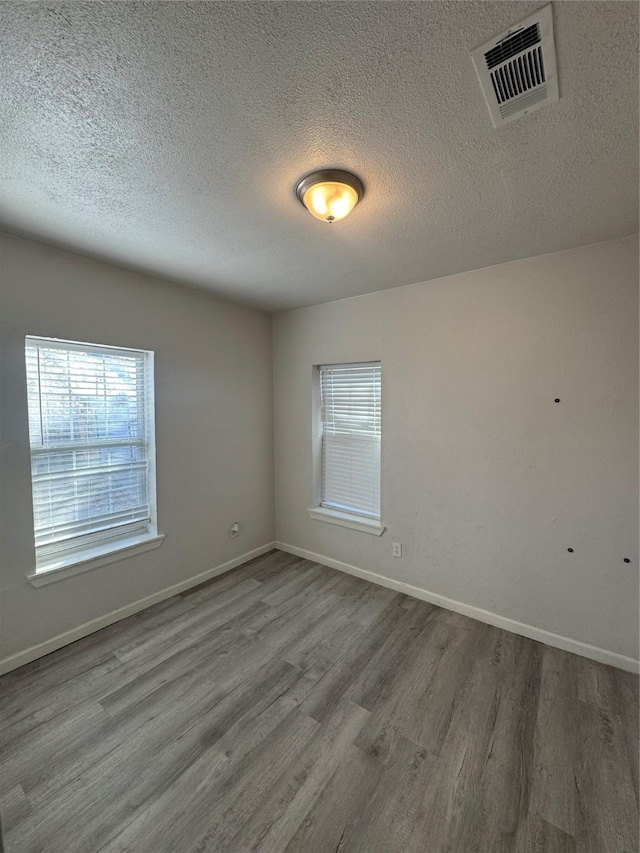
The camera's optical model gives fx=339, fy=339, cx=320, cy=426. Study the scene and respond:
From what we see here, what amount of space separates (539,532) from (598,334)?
1.29 metres

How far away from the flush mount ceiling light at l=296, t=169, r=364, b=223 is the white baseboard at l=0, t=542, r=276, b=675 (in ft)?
9.42

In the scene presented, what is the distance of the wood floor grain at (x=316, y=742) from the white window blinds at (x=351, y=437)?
1.11m

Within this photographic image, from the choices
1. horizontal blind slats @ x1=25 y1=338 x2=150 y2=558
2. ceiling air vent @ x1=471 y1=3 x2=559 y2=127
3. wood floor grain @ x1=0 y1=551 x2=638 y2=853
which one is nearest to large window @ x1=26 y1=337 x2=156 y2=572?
horizontal blind slats @ x1=25 y1=338 x2=150 y2=558

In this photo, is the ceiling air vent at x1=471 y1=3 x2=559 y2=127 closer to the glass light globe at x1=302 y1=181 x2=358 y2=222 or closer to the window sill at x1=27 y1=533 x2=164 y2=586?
the glass light globe at x1=302 y1=181 x2=358 y2=222

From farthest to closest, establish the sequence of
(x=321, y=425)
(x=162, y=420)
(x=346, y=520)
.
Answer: (x=321, y=425), (x=346, y=520), (x=162, y=420)

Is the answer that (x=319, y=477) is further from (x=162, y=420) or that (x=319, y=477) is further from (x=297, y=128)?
(x=297, y=128)

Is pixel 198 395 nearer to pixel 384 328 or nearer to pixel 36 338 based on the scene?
pixel 36 338

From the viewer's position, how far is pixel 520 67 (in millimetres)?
971

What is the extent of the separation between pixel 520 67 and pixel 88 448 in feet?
9.37

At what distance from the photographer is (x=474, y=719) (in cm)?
168

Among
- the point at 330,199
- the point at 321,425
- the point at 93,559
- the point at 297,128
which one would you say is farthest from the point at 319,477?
the point at 297,128

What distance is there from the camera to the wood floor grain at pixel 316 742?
1.23 m

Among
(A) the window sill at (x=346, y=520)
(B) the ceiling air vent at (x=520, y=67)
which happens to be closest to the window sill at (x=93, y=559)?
(A) the window sill at (x=346, y=520)

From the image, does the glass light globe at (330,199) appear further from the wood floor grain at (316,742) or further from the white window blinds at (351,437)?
the wood floor grain at (316,742)
